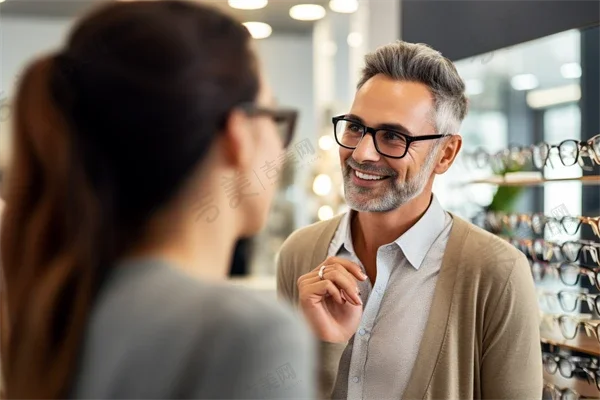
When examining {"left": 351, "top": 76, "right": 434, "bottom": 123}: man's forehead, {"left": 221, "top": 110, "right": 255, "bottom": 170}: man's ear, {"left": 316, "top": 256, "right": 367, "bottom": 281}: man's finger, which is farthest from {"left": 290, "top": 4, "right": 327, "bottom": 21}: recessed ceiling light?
{"left": 221, "top": 110, "right": 255, "bottom": 170}: man's ear

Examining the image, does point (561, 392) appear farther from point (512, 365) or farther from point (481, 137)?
point (481, 137)

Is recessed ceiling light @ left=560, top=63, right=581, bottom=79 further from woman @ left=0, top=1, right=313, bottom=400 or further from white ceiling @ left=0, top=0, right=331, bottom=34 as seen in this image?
white ceiling @ left=0, top=0, right=331, bottom=34

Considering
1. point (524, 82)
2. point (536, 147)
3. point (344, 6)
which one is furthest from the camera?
point (344, 6)

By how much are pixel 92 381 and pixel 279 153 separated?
1.15ft

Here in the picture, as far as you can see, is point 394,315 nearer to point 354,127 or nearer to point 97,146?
point 354,127

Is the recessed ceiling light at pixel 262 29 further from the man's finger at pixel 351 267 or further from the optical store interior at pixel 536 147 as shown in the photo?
the man's finger at pixel 351 267

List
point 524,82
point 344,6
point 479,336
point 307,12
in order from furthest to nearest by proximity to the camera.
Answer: point 307,12
point 344,6
point 524,82
point 479,336

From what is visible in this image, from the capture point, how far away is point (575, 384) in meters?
2.42

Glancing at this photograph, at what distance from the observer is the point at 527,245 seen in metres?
2.81

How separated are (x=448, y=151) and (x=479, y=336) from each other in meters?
0.56

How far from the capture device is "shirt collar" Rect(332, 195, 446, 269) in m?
1.85

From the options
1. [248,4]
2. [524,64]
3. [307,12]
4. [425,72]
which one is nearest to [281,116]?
[425,72]

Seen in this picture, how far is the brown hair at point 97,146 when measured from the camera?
74cm

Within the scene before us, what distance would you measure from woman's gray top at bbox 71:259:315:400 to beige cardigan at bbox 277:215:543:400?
3.26 feet
